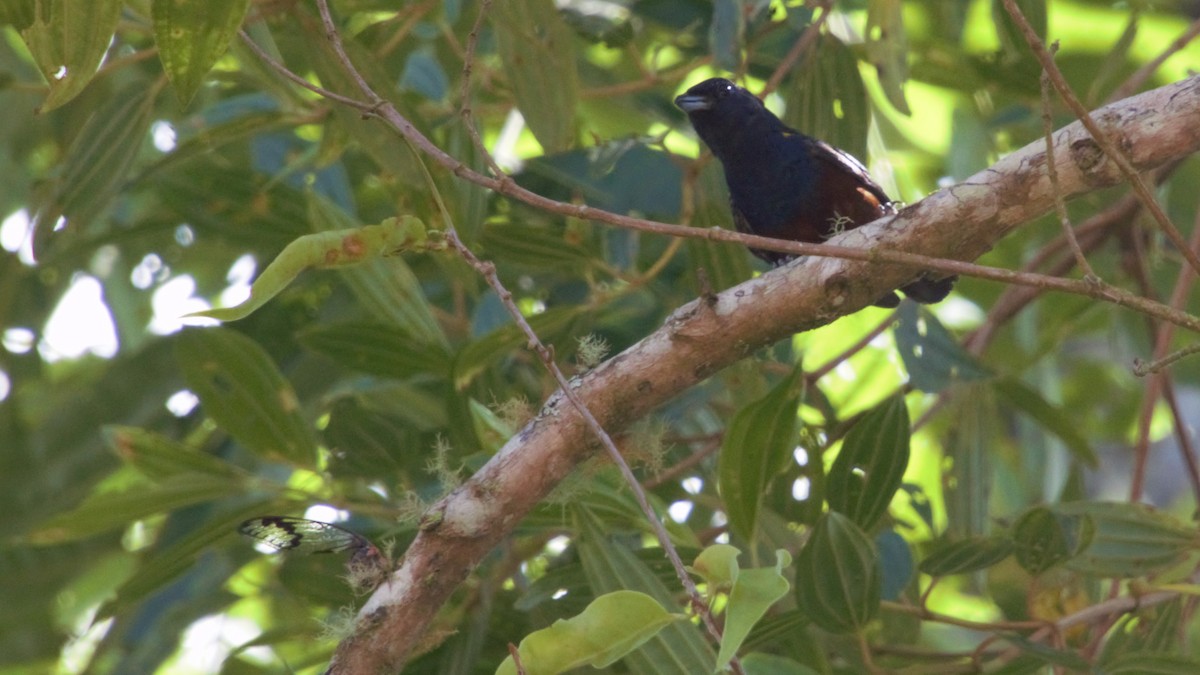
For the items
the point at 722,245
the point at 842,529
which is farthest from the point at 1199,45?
the point at 842,529

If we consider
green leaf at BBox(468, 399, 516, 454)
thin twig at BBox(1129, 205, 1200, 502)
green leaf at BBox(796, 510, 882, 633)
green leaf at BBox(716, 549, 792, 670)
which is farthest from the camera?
thin twig at BBox(1129, 205, 1200, 502)

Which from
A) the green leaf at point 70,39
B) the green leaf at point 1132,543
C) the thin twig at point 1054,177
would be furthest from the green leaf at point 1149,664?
the green leaf at point 70,39

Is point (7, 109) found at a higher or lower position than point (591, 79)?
higher

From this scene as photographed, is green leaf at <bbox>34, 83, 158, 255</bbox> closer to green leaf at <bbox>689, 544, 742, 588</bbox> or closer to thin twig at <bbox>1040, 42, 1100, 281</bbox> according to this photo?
green leaf at <bbox>689, 544, 742, 588</bbox>

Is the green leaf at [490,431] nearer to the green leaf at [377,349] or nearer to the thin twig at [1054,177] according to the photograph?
the green leaf at [377,349]

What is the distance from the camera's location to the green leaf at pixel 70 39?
2213 millimetres

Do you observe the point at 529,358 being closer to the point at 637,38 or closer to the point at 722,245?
the point at 722,245

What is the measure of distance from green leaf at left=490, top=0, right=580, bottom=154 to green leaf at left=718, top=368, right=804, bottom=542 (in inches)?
37.5

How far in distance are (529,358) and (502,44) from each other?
0.81m

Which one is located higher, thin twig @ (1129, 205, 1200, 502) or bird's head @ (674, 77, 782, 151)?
bird's head @ (674, 77, 782, 151)

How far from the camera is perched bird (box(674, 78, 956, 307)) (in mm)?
3363

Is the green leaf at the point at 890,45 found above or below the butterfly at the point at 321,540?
above

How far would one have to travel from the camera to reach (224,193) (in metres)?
3.69

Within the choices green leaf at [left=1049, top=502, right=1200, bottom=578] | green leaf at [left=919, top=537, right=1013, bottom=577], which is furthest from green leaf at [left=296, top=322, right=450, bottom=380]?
green leaf at [left=1049, top=502, right=1200, bottom=578]
